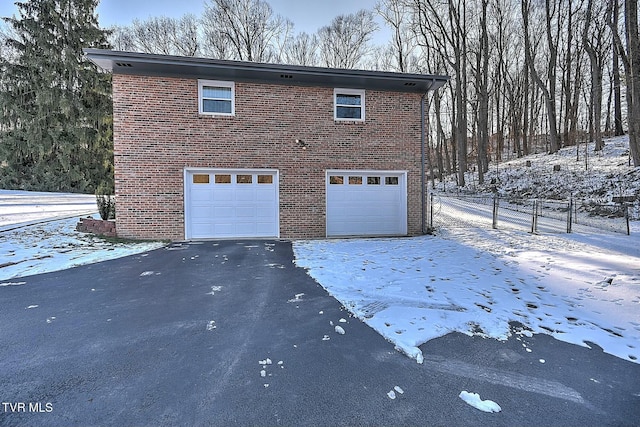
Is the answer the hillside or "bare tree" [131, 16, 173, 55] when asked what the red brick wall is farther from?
"bare tree" [131, 16, 173, 55]

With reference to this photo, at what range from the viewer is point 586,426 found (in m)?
1.98

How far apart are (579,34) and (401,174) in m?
21.9

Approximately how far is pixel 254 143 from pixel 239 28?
1839cm

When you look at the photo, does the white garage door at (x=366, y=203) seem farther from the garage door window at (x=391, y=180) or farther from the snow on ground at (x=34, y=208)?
the snow on ground at (x=34, y=208)

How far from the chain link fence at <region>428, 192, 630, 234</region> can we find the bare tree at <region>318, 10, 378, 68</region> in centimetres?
1540

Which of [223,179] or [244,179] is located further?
[244,179]

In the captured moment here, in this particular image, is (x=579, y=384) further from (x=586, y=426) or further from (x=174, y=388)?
(x=174, y=388)

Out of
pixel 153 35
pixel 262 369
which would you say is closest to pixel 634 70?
pixel 262 369

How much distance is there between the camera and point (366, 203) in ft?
32.2

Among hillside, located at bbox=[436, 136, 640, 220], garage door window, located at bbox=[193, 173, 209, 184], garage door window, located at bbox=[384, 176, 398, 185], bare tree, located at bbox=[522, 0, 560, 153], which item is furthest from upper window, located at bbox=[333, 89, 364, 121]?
bare tree, located at bbox=[522, 0, 560, 153]

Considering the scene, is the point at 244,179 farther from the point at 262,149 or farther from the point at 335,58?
the point at 335,58

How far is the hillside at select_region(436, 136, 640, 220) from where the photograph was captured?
12992mm

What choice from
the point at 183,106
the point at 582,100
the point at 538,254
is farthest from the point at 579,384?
A: the point at 582,100

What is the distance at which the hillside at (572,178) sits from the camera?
1299cm
